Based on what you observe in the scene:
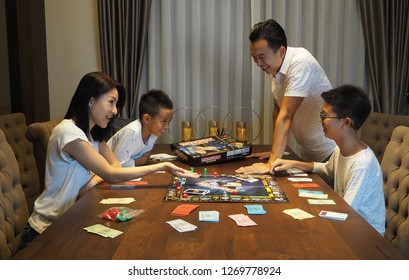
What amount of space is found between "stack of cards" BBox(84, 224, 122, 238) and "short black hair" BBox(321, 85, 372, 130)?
1.14m

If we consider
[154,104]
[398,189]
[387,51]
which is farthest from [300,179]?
[387,51]

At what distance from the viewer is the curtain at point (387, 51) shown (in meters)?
3.45

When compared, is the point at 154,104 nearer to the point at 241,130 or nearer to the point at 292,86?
the point at 292,86

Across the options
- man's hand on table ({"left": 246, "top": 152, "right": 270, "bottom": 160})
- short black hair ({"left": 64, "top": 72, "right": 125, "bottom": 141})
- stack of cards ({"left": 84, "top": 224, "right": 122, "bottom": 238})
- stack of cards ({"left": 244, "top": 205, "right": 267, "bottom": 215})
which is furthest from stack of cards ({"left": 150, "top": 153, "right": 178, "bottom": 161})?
stack of cards ({"left": 84, "top": 224, "right": 122, "bottom": 238})

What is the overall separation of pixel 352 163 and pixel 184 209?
748mm

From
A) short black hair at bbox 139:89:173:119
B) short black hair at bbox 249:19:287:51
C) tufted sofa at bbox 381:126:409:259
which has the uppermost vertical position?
short black hair at bbox 249:19:287:51

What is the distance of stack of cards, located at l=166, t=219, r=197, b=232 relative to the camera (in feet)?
4.19

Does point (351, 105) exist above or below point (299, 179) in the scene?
above

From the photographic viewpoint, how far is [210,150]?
7.76ft

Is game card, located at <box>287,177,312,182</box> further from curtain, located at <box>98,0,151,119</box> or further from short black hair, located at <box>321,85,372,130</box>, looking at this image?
curtain, located at <box>98,0,151,119</box>

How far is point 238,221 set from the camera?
4.42 feet

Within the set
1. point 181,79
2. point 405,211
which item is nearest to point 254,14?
point 181,79

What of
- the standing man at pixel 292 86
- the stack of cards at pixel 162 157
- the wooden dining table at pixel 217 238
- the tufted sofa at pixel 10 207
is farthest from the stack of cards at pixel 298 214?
the stack of cards at pixel 162 157

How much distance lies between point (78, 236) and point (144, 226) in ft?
0.63
